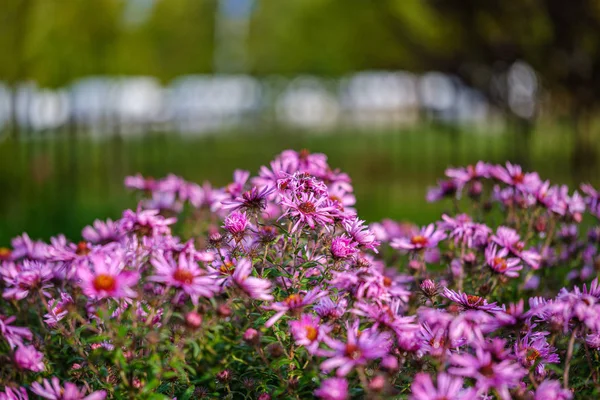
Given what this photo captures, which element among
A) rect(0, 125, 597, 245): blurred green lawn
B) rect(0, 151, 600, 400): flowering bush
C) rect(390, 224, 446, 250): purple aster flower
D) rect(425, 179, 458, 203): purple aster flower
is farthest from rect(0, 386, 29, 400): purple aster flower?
rect(0, 125, 597, 245): blurred green lawn

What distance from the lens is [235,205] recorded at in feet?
7.32

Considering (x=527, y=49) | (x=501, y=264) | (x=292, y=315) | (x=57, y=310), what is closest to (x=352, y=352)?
(x=292, y=315)

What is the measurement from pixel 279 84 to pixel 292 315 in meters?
23.6

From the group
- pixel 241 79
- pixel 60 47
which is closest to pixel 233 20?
pixel 241 79

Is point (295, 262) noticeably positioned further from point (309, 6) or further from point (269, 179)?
point (309, 6)

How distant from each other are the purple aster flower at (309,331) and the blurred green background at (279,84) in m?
4.09

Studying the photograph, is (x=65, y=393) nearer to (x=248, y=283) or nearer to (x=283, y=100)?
(x=248, y=283)

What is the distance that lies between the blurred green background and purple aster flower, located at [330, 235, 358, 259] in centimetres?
391

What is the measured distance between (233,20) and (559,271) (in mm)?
24401

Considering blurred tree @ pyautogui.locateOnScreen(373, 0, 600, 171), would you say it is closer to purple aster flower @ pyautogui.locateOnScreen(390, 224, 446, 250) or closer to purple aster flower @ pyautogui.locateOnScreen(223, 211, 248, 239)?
purple aster flower @ pyautogui.locateOnScreen(390, 224, 446, 250)

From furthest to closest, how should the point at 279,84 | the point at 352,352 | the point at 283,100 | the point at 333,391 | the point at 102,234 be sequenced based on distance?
the point at 283,100, the point at 279,84, the point at 102,234, the point at 352,352, the point at 333,391

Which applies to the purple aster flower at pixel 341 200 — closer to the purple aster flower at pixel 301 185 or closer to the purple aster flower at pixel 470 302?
the purple aster flower at pixel 301 185

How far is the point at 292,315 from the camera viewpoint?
1.96 meters

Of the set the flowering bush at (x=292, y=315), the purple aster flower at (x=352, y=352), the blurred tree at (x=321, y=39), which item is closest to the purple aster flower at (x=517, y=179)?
the flowering bush at (x=292, y=315)
